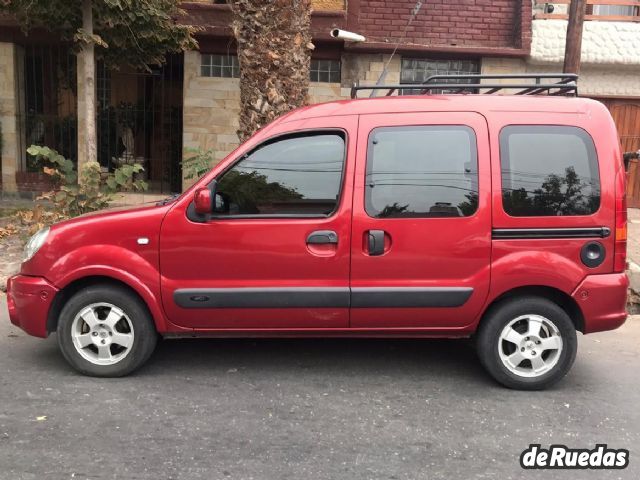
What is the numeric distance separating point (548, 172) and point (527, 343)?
3.81ft

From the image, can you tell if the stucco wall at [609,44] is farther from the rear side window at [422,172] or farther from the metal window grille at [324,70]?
the rear side window at [422,172]

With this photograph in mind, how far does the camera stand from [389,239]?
411cm

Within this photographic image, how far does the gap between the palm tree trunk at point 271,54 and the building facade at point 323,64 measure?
4.42 m

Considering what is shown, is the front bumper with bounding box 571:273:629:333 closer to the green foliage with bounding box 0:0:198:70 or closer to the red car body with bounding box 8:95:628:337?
the red car body with bounding box 8:95:628:337

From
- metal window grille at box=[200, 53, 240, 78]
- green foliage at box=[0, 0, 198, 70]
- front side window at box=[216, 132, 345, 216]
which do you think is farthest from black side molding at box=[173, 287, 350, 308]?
metal window grille at box=[200, 53, 240, 78]

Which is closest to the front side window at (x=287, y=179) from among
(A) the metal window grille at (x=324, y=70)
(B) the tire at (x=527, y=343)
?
(B) the tire at (x=527, y=343)

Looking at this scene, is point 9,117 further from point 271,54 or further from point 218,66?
point 271,54

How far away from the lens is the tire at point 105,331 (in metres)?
4.19

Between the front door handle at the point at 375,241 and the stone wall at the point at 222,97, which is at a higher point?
the stone wall at the point at 222,97

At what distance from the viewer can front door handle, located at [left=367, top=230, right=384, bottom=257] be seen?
160 inches

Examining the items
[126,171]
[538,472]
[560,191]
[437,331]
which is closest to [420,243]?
[437,331]

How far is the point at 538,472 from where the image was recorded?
126 inches

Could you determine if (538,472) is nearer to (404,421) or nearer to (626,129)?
(404,421)

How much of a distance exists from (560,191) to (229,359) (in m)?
2.70
